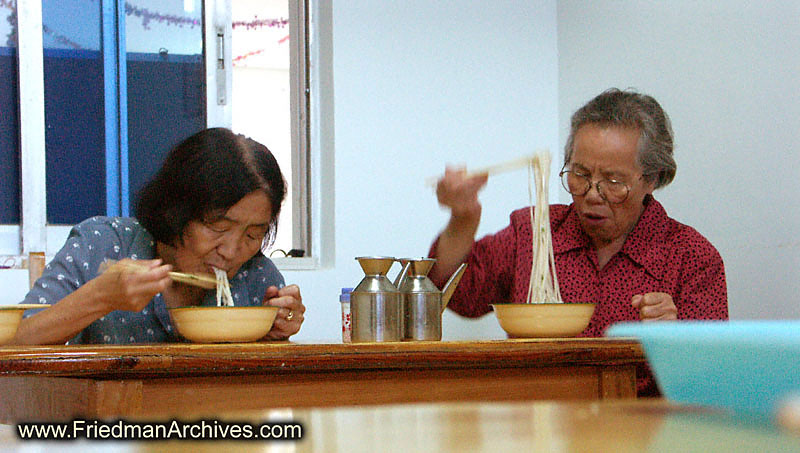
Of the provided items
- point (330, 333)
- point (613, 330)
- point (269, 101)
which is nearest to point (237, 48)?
point (330, 333)

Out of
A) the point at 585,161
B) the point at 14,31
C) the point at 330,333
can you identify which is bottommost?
the point at 330,333

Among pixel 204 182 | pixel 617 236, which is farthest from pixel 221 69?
pixel 617 236

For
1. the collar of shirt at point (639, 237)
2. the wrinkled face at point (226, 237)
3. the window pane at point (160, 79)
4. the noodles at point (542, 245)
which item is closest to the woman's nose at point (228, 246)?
the wrinkled face at point (226, 237)

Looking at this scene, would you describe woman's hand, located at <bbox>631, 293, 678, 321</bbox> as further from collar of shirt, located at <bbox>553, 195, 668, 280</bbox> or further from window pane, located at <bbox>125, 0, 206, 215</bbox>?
window pane, located at <bbox>125, 0, 206, 215</bbox>

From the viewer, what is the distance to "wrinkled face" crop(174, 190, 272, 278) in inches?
84.0

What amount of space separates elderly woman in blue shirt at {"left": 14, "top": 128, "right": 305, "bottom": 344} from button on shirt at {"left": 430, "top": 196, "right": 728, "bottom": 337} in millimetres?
534

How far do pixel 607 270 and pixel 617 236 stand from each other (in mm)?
103

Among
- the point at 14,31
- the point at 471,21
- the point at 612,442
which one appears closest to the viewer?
the point at 612,442

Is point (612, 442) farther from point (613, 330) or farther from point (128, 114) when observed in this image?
point (128, 114)

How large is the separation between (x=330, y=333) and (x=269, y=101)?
2.68 m

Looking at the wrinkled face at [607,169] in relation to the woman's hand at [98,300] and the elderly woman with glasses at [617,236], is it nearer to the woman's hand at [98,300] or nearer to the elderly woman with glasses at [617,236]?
the elderly woman with glasses at [617,236]

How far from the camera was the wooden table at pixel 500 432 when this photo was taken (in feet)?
1.48

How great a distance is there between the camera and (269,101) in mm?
5691

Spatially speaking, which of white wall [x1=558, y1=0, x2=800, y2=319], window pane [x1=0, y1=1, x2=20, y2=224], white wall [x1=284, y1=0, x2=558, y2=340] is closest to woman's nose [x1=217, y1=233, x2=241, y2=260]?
white wall [x1=284, y1=0, x2=558, y2=340]
